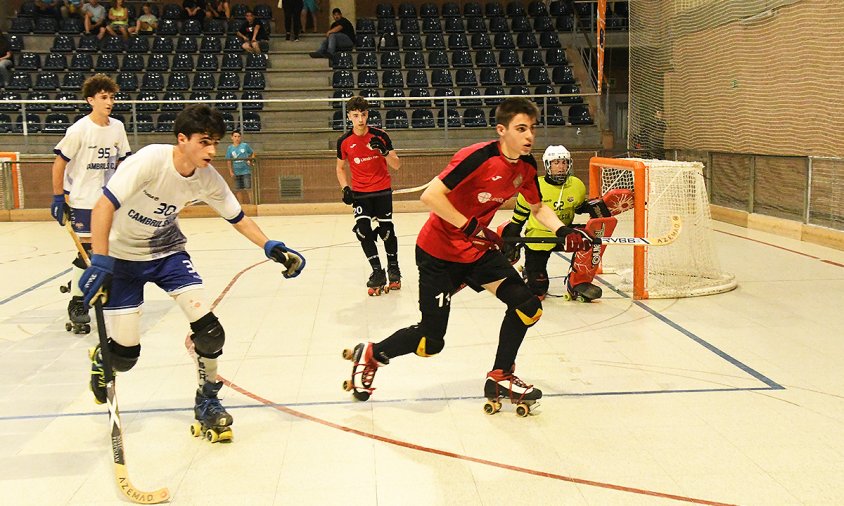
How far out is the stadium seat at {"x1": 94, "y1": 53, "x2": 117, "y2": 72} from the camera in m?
19.5

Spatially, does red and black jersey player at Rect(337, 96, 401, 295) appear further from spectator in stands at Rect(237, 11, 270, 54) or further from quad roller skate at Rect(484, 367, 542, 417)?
spectator in stands at Rect(237, 11, 270, 54)

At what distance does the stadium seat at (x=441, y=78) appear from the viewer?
1935cm

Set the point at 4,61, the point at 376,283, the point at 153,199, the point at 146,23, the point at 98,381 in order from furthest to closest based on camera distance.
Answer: the point at 146,23, the point at 4,61, the point at 376,283, the point at 98,381, the point at 153,199

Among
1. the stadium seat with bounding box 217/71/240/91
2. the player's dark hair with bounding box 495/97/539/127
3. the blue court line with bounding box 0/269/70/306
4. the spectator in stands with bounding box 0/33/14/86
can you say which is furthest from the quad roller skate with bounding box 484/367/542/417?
the spectator in stands with bounding box 0/33/14/86

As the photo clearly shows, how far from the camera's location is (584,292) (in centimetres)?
796

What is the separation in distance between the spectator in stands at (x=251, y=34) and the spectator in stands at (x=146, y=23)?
2086mm

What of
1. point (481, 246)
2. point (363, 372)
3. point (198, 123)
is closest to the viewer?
point (198, 123)

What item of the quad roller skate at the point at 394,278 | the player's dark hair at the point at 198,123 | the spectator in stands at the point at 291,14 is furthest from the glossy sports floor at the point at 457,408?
the spectator in stands at the point at 291,14

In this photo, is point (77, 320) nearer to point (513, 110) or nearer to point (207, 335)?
point (207, 335)

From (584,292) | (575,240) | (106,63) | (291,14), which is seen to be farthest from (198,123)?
(291,14)

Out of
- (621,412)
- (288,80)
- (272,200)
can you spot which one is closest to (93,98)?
(621,412)

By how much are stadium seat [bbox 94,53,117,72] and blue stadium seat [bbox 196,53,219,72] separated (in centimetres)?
190

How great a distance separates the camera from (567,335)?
680cm

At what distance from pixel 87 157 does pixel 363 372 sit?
137 inches
